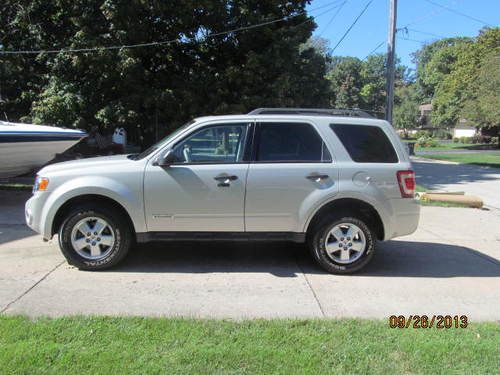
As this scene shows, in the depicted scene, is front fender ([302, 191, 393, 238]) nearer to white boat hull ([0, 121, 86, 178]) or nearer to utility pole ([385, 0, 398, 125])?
white boat hull ([0, 121, 86, 178])

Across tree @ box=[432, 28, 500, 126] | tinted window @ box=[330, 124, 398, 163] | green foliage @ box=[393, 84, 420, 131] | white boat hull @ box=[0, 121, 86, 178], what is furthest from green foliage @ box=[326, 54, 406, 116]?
tinted window @ box=[330, 124, 398, 163]

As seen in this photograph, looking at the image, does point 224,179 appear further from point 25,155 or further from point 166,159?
point 25,155

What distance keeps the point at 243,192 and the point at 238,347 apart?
90.4 inches

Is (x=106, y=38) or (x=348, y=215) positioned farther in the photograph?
(x=106, y=38)

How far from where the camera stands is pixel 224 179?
584 centimetres

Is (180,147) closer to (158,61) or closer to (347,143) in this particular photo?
(347,143)

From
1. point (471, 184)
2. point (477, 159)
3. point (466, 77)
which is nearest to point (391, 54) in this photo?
point (471, 184)

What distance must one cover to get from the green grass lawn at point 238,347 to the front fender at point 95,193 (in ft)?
5.53

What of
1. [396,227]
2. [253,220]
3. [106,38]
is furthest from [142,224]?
[106,38]

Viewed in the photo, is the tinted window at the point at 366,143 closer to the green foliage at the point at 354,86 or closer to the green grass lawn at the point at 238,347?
the green grass lawn at the point at 238,347

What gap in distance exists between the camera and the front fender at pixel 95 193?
5742 mm

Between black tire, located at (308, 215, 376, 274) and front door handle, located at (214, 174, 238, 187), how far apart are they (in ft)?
3.79

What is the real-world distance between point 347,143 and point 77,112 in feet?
40.1

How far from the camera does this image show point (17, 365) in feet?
11.5
